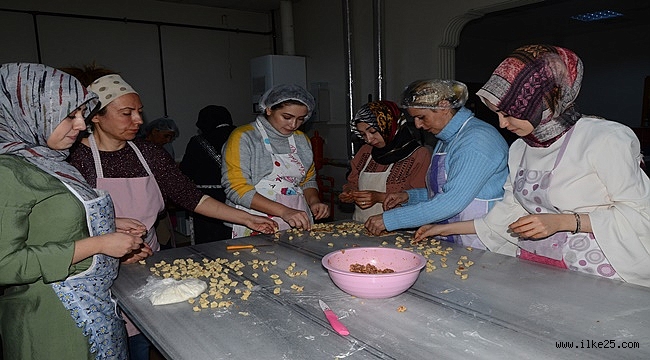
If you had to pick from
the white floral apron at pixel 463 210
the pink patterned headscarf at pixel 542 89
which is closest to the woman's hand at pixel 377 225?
the white floral apron at pixel 463 210

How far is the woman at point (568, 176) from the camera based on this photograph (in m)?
1.41

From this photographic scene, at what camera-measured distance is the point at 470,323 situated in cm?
115

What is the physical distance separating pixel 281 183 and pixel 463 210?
1.05 metres

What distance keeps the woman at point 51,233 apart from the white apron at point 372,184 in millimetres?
1697

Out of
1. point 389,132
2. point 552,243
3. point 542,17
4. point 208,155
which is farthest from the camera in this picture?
point 542,17

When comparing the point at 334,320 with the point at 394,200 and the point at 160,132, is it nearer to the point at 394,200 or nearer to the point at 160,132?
the point at 394,200

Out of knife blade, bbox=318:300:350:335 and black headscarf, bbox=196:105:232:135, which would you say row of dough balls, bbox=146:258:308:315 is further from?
black headscarf, bbox=196:105:232:135

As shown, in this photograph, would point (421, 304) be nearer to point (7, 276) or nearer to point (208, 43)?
point (7, 276)

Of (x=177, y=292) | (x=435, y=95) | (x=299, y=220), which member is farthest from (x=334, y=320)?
(x=435, y=95)

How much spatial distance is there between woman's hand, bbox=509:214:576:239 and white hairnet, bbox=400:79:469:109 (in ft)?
2.76

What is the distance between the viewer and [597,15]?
7398 millimetres

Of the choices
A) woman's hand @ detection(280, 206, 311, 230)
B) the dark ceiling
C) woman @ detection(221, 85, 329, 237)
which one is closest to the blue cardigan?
woman's hand @ detection(280, 206, 311, 230)

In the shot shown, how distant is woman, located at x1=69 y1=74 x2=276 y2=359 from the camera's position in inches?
74.4

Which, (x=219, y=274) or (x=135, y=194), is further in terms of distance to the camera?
(x=135, y=194)
